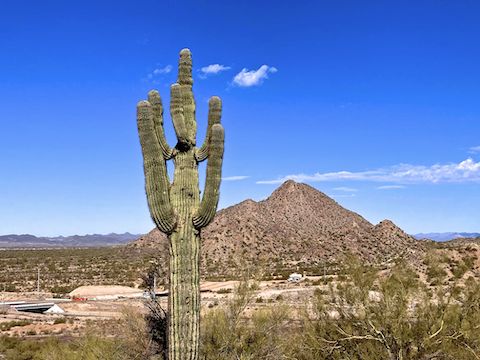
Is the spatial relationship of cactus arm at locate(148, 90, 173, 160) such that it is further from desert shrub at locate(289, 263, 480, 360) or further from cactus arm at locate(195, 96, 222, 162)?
desert shrub at locate(289, 263, 480, 360)

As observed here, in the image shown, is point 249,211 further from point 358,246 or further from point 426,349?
point 426,349

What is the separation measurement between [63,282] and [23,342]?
3152cm

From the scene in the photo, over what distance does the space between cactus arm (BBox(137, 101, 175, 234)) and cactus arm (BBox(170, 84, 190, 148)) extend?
54 centimetres

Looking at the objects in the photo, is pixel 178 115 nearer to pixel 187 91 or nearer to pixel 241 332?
pixel 187 91


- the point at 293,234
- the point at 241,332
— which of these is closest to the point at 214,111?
the point at 241,332

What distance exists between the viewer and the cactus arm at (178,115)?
941cm

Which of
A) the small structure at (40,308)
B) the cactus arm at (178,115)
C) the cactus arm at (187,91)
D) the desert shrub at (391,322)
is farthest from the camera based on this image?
the small structure at (40,308)

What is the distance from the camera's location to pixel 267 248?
6562 centimetres

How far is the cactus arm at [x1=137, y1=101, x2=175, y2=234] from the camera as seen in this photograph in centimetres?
888

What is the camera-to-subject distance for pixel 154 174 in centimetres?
894

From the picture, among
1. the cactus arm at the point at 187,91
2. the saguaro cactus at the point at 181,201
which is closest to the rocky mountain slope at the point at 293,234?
the cactus arm at the point at 187,91

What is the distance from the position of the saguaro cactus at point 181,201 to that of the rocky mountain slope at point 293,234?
4532 cm

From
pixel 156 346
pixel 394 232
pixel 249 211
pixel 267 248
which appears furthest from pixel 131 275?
pixel 156 346

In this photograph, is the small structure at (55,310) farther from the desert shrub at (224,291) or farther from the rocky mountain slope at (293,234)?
the rocky mountain slope at (293,234)
